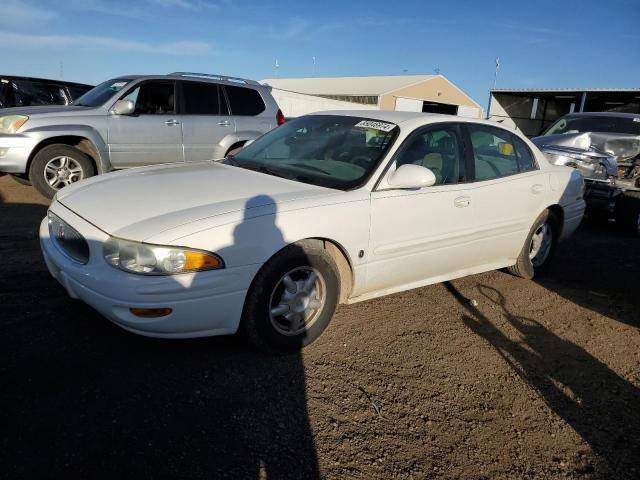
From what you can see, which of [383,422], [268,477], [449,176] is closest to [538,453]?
[383,422]

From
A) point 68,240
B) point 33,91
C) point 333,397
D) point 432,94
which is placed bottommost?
A: point 333,397

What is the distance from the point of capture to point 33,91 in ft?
33.2

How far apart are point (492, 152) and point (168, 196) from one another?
2.79 m

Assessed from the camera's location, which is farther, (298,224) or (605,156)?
(605,156)

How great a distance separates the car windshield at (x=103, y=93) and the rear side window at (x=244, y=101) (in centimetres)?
150

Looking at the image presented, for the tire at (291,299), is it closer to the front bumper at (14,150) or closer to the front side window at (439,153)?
the front side window at (439,153)

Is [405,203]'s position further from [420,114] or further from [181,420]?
[181,420]

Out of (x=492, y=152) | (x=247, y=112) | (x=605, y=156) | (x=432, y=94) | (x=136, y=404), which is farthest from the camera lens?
(x=432, y=94)

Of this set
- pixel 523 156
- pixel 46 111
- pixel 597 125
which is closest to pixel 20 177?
pixel 46 111

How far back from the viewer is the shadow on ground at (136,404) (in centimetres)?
217

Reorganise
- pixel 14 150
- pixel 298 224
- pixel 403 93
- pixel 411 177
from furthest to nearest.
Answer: pixel 403 93, pixel 14 150, pixel 411 177, pixel 298 224

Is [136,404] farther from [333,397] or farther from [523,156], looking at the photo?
[523,156]

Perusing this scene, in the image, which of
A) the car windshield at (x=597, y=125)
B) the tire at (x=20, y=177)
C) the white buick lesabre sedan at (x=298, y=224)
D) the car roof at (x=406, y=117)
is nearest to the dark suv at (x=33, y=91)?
the tire at (x=20, y=177)

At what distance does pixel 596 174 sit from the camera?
24.7ft
